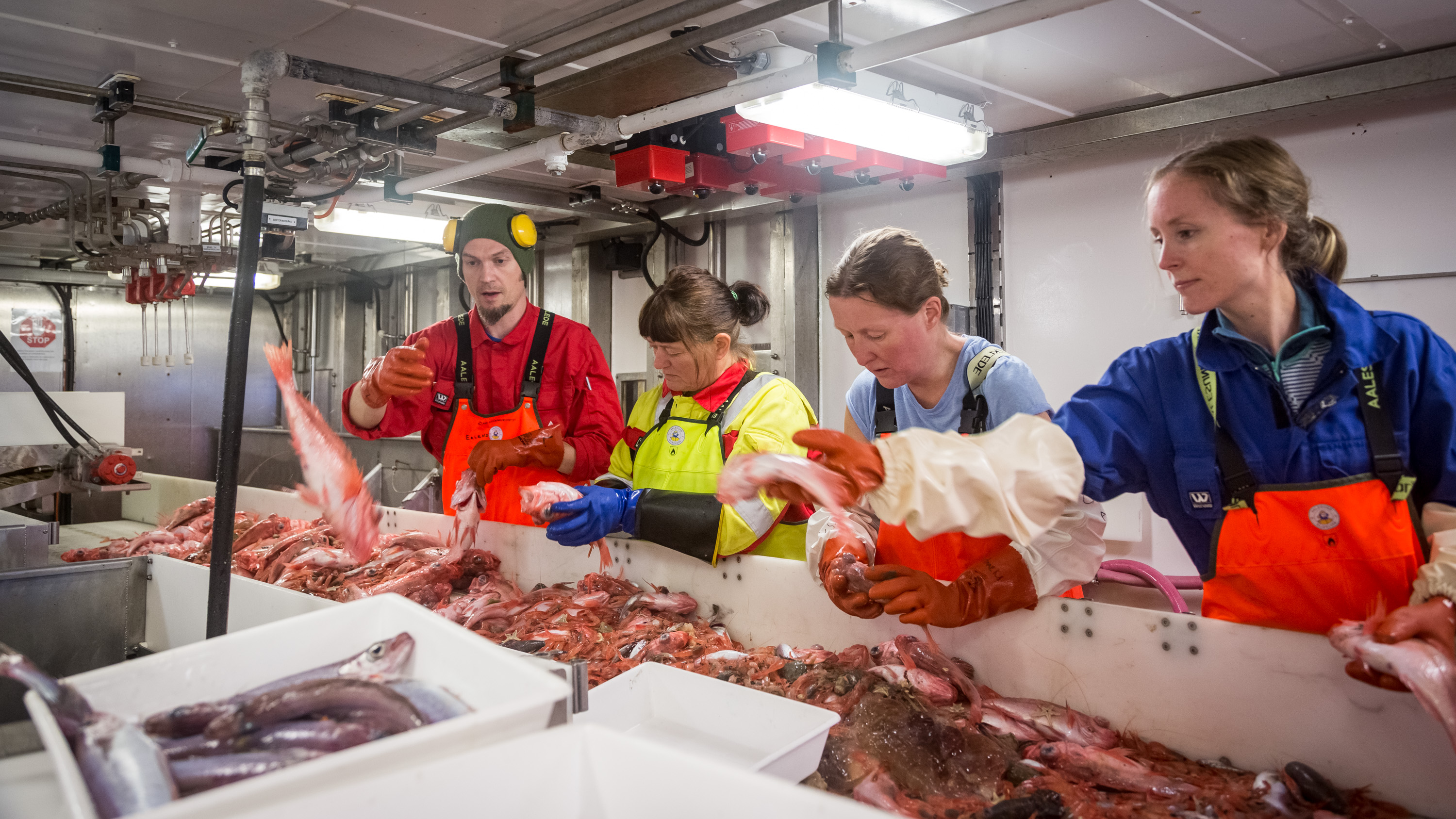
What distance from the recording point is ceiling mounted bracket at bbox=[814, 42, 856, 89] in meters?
2.82

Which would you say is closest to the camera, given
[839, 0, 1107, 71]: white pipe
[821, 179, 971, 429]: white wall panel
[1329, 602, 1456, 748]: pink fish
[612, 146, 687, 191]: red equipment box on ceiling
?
[1329, 602, 1456, 748]: pink fish

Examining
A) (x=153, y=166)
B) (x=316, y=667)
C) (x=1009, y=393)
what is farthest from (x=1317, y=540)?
(x=153, y=166)

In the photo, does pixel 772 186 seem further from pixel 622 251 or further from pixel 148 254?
pixel 148 254

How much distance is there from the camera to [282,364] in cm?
217

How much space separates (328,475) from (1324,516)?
2.39 m

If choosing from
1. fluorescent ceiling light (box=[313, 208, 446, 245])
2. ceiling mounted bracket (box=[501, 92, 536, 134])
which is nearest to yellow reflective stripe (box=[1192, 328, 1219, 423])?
ceiling mounted bracket (box=[501, 92, 536, 134])

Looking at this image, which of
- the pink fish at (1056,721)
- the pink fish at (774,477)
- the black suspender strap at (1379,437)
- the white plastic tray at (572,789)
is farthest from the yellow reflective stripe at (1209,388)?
the white plastic tray at (572,789)

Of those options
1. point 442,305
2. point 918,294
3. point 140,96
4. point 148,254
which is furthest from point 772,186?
point 442,305

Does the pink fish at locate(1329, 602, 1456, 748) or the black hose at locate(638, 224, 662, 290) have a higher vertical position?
the black hose at locate(638, 224, 662, 290)

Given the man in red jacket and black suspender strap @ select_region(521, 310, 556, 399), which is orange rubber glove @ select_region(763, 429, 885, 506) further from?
black suspender strap @ select_region(521, 310, 556, 399)

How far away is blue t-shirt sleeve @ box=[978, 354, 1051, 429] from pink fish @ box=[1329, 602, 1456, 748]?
108 centimetres

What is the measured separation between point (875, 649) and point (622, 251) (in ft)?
17.9

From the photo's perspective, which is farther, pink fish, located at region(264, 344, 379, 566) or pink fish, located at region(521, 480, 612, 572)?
pink fish, located at region(521, 480, 612, 572)

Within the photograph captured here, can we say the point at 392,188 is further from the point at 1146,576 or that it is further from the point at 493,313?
the point at 1146,576
